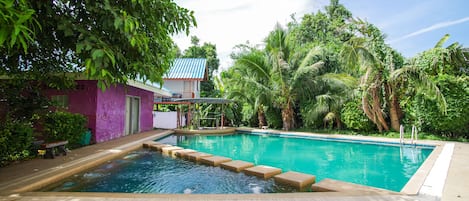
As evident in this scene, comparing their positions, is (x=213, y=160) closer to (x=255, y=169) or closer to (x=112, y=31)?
(x=255, y=169)

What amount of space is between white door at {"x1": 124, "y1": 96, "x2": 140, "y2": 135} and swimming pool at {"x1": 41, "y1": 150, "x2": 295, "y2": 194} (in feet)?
18.6

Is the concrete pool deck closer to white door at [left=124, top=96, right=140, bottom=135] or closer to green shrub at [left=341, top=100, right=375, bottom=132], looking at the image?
white door at [left=124, top=96, right=140, bottom=135]

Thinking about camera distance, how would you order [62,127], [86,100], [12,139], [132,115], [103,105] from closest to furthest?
[12,139]
[62,127]
[86,100]
[103,105]
[132,115]

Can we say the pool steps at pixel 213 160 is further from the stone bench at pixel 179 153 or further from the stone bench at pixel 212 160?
the stone bench at pixel 179 153

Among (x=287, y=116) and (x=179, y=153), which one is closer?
(x=179, y=153)

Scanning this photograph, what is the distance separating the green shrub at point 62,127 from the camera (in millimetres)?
6688

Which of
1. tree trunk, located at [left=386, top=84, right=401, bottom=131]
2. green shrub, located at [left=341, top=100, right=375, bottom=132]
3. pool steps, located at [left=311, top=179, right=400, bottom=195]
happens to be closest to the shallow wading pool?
pool steps, located at [left=311, top=179, right=400, bottom=195]

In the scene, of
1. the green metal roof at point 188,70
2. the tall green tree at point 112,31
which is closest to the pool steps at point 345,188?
the tall green tree at point 112,31

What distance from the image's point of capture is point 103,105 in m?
8.99

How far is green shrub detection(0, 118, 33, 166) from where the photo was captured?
16.1 feet

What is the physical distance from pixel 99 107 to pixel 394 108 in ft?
41.3

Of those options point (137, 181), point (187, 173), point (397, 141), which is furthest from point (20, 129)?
point (397, 141)

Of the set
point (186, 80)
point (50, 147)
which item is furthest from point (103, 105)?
point (186, 80)

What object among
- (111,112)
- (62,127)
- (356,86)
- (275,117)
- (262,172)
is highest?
(356,86)
